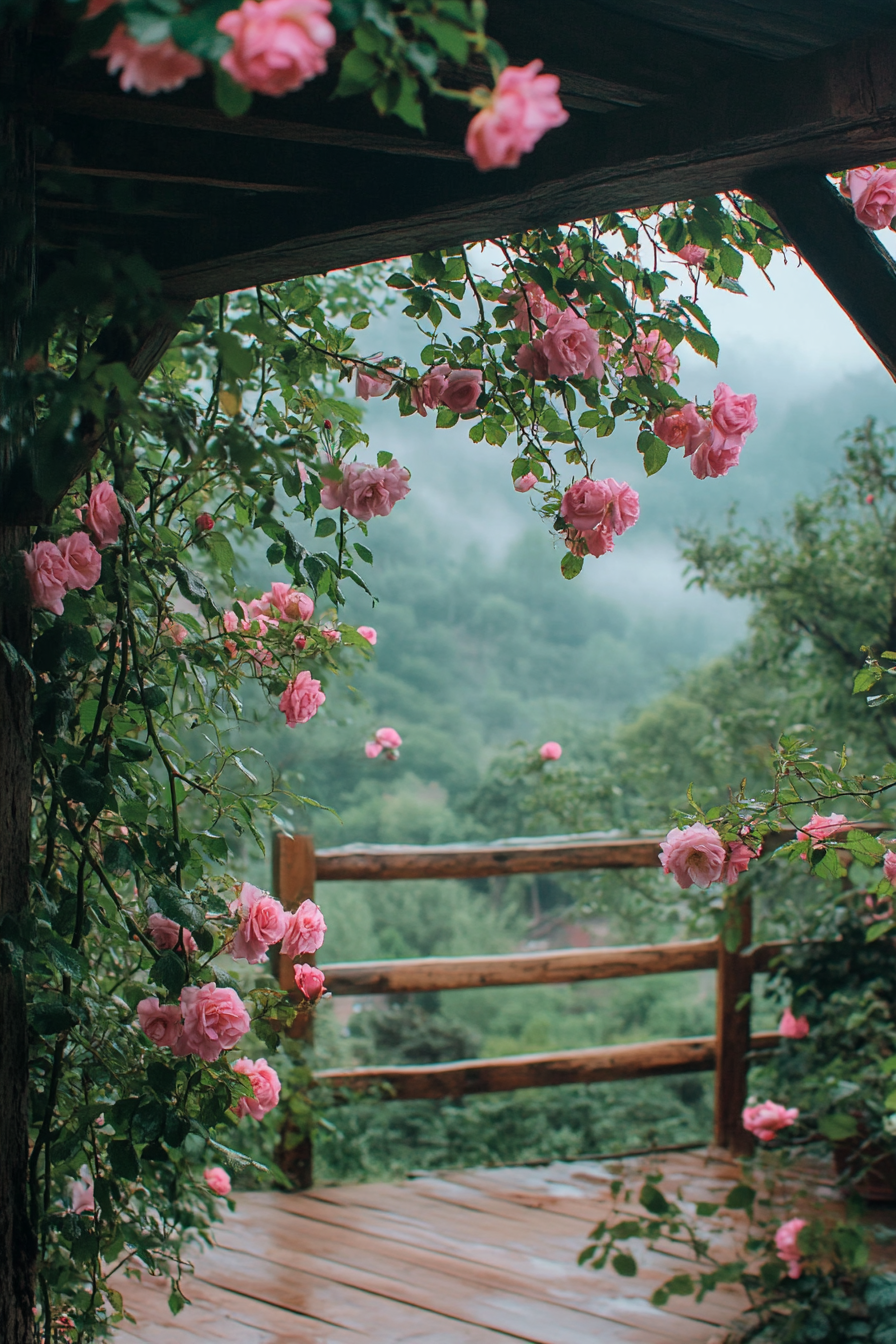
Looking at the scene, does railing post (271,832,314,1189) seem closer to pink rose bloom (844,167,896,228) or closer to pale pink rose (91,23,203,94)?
pink rose bloom (844,167,896,228)

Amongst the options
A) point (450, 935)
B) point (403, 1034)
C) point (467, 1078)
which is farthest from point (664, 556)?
point (467, 1078)

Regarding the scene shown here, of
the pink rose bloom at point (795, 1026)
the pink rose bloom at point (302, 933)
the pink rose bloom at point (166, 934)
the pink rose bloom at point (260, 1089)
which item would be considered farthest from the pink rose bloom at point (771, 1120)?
the pink rose bloom at point (166, 934)

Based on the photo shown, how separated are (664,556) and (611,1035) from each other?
16.1 ft

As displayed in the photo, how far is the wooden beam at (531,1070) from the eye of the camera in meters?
2.97

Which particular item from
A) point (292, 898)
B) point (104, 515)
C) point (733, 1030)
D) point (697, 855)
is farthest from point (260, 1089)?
point (733, 1030)

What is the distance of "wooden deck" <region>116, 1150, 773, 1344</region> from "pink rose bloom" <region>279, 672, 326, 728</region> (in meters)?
1.29

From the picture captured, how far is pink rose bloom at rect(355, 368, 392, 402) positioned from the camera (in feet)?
4.35

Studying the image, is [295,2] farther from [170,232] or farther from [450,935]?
[450,935]

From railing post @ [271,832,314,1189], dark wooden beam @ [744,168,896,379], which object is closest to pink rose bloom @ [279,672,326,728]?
dark wooden beam @ [744,168,896,379]

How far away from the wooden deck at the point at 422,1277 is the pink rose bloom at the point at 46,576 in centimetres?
157

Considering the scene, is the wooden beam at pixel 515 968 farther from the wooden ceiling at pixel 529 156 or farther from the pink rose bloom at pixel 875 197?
the pink rose bloom at pixel 875 197

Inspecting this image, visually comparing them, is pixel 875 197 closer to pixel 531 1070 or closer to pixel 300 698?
pixel 300 698

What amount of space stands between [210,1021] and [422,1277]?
155 centimetres

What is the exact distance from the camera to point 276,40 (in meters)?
0.55
